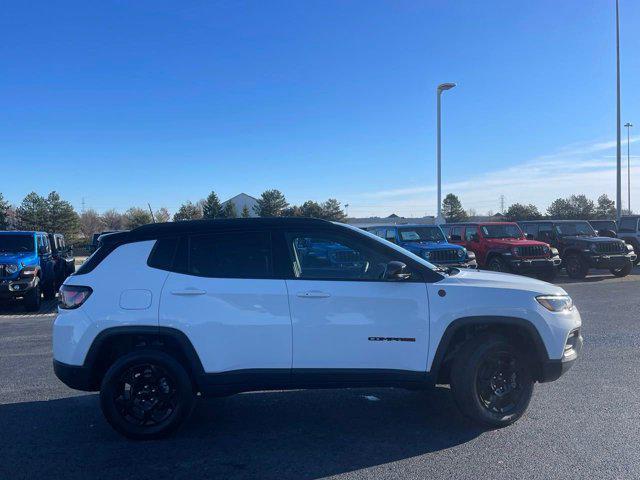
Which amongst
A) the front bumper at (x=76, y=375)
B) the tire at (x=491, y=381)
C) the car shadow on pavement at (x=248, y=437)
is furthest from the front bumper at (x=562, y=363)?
the front bumper at (x=76, y=375)

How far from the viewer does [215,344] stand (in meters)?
4.64

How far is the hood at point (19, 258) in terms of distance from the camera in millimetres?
12280

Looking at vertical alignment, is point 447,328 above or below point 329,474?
above

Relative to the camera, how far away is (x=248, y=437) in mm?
4777

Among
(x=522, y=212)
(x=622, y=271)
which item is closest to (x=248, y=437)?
(x=622, y=271)

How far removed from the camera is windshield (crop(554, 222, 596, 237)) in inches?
744

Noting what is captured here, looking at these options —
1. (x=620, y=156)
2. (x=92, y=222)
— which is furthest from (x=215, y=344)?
(x=92, y=222)

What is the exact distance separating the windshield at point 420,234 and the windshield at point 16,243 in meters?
9.86

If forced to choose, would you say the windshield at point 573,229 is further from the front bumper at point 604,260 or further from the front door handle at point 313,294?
the front door handle at point 313,294

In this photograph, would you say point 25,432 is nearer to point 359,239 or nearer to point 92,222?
point 359,239

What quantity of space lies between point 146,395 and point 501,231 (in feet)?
49.0

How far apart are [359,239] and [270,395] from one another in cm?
221

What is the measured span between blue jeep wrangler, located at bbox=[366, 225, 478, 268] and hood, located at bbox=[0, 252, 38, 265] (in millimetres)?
9369

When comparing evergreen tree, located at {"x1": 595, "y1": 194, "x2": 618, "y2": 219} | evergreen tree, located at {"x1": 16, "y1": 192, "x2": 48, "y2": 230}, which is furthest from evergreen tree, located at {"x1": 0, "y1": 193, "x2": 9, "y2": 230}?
evergreen tree, located at {"x1": 595, "y1": 194, "x2": 618, "y2": 219}
